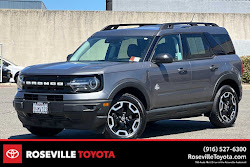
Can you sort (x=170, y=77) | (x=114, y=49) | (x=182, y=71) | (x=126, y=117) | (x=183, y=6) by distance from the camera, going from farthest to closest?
(x=183, y=6) < (x=114, y=49) < (x=182, y=71) < (x=170, y=77) < (x=126, y=117)

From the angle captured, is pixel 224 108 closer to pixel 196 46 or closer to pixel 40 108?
pixel 196 46

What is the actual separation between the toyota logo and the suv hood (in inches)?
85.7

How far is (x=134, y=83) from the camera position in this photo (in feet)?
29.8

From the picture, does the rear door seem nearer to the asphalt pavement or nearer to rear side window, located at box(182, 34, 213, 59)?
rear side window, located at box(182, 34, 213, 59)

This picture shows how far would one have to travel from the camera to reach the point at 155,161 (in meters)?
6.35

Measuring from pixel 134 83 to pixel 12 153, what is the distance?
2.90 metres

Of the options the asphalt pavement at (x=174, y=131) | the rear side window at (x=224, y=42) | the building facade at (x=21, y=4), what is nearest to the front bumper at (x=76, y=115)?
the asphalt pavement at (x=174, y=131)

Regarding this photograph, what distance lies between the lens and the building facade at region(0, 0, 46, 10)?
1391 inches

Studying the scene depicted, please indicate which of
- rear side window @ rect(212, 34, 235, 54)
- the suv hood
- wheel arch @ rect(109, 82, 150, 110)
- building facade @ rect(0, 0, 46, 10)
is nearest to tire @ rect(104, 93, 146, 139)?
wheel arch @ rect(109, 82, 150, 110)

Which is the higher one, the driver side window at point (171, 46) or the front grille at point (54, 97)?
the driver side window at point (171, 46)

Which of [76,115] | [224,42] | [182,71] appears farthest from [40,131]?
[224,42]

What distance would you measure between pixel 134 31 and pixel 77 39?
24330 mm

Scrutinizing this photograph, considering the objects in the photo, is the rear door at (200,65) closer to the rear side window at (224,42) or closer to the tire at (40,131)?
the rear side window at (224,42)

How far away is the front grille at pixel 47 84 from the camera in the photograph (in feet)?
28.6
